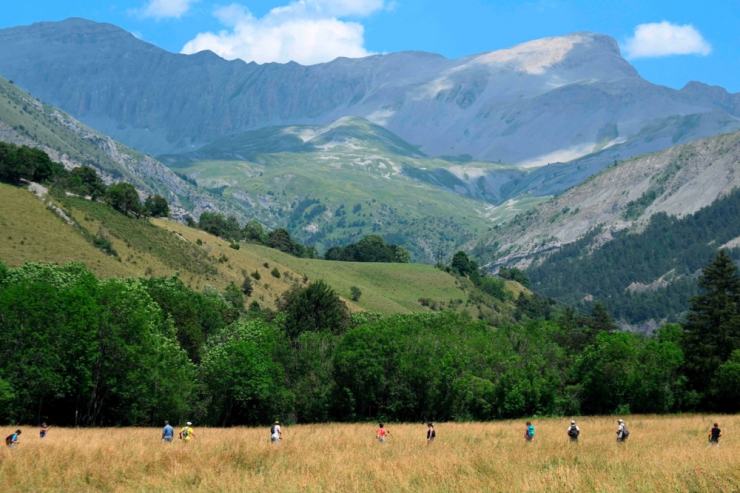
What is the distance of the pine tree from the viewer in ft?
249

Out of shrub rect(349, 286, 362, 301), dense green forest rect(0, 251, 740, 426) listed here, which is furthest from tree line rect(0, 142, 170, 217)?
dense green forest rect(0, 251, 740, 426)

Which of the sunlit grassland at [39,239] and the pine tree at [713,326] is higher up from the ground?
the sunlit grassland at [39,239]

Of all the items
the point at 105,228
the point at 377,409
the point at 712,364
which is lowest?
Answer: the point at 377,409

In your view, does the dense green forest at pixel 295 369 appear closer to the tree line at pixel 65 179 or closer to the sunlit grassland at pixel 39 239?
the sunlit grassland at pixel 39 239

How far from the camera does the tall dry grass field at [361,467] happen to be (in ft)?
81.4

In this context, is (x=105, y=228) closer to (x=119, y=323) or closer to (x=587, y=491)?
(x=119, y=323)

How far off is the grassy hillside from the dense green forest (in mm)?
34581

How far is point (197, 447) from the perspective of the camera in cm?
3325

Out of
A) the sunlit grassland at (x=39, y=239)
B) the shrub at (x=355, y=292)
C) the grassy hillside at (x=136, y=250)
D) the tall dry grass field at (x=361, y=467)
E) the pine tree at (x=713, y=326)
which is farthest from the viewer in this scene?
the shrub at (x=355, y=292)

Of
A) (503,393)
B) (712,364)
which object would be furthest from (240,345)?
(712,364)

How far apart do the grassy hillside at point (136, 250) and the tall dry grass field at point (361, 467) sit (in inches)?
3502

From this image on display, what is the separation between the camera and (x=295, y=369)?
8038cm

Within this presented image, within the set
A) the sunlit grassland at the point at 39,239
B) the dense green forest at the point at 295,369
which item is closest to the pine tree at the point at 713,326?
the dense green forest at the point at 295,369

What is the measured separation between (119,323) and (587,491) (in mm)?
45705
